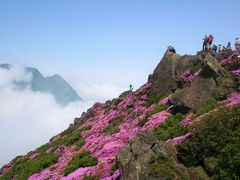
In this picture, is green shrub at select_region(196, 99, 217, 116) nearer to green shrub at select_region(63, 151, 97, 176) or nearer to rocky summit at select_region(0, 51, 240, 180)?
rocky summit at select_region(0, 51, 240, 180)

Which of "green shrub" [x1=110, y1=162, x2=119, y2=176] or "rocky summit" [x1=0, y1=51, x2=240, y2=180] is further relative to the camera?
"green shrub" [x1=110, y1=162, x2=119, y2=176]

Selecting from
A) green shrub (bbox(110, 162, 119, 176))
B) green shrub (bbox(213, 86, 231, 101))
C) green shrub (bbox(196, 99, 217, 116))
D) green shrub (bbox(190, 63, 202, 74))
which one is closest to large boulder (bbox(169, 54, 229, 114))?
green shrub (bbox(213, 86, 231, 101))

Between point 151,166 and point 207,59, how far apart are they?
650 inches

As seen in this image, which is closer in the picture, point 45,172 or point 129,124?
point 45,172

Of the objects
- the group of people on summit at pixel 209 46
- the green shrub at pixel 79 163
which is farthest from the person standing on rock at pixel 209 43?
the green shrub at pixel 79 163

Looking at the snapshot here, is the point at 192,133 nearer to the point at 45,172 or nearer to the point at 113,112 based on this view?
the point at 45,172

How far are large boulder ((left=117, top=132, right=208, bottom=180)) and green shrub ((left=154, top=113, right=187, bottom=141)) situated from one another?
17.5ft

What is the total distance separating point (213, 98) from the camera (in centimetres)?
3022

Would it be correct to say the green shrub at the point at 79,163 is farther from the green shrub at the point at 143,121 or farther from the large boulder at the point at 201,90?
the large boulder at the point at 201,90

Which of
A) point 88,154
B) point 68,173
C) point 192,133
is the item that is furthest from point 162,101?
point 192,133

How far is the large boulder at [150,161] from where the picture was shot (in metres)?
17.6

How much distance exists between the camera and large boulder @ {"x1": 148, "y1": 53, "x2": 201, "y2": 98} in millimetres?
40250

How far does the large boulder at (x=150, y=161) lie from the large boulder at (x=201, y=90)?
1019 centimetres

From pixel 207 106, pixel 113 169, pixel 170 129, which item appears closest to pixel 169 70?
pixel 207 106
